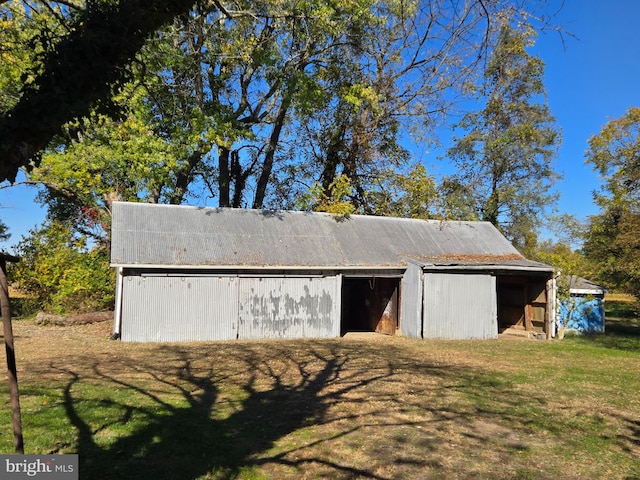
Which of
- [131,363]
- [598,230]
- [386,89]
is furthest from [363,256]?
[598,230]

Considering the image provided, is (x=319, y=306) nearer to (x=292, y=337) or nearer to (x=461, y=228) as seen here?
(x=292, y=337)

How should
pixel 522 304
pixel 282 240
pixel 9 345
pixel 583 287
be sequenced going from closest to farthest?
1. pixel 9 345
2. pixel 282 240
3. pixel 522 304
4. pixel 583 287

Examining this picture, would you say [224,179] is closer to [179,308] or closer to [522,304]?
[179,308]

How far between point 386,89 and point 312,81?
17.9 feet

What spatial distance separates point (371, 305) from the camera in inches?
786

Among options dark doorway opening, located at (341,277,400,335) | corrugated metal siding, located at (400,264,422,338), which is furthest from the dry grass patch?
dark doorway opening, located at (341,277,400,335)

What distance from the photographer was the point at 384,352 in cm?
1341

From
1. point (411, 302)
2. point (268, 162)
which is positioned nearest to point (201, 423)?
point (411, 302)

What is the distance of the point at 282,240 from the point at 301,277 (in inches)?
73.3

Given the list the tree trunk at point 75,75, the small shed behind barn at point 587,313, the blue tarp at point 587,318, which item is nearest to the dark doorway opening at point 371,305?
the small shed behind barn at point 587,313

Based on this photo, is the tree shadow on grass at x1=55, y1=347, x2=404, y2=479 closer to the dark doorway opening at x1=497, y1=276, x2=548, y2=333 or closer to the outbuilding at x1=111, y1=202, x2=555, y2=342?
the outbuilding at x1=111, y1=202, x2=555, y2=342

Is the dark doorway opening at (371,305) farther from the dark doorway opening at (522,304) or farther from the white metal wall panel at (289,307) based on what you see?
the dark doorway opening at (522,304)

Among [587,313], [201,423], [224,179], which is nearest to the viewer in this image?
[201,423]

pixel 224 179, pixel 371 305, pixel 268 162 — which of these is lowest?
pixel 371 305
